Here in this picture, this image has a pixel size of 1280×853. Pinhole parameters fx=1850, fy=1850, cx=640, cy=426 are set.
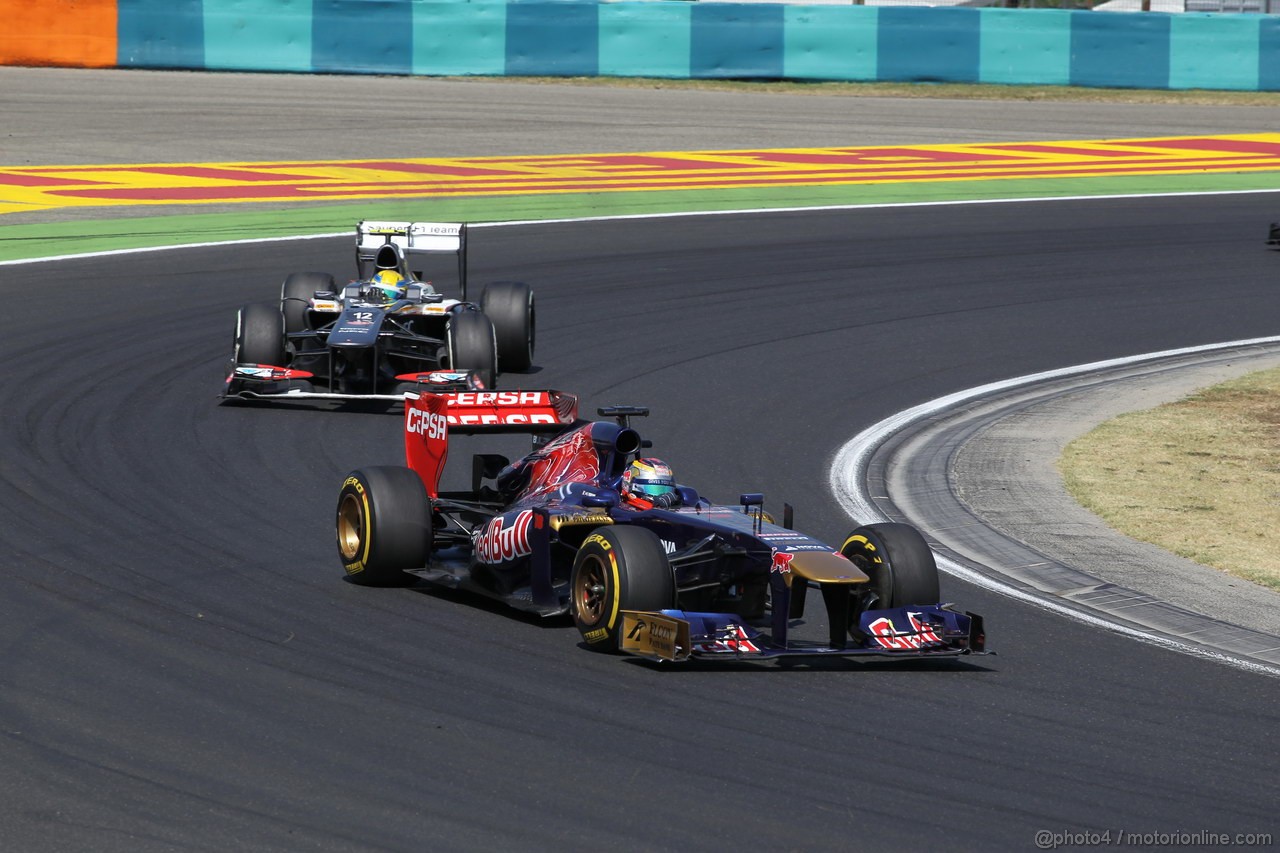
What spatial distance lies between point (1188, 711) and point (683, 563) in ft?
7.17

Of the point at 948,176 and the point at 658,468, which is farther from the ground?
the point at 948,176

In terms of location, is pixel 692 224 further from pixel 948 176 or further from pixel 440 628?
pixel 440 628

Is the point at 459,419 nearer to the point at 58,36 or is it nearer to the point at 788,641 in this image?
the point at 788,641

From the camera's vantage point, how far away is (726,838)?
593 cm

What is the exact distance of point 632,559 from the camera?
25.3 ft

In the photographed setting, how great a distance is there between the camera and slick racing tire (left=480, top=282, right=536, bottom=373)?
14812 millimetres

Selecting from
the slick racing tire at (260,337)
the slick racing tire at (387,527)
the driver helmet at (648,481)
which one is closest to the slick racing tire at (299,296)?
the slick racing tire at (260,337)

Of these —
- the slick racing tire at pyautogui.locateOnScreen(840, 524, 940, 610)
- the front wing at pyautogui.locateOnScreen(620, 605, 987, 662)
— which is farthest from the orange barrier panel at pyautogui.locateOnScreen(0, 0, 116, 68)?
the front wing at pyautogui.locateOnScreen(620, 605, 987, 662)

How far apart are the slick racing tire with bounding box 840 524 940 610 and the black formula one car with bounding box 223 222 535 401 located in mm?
5561

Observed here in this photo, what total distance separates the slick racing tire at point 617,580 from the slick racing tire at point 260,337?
6.41 metres

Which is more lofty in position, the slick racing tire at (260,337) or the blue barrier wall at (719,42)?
the blue barrier wall at (719,42)

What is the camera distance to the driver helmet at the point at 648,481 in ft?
27.5

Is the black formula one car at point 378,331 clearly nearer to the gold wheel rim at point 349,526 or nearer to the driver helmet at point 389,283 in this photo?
the driver helmet at point 389,283

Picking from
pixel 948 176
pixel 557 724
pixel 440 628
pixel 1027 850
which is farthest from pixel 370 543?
Result: pixel 948 176
